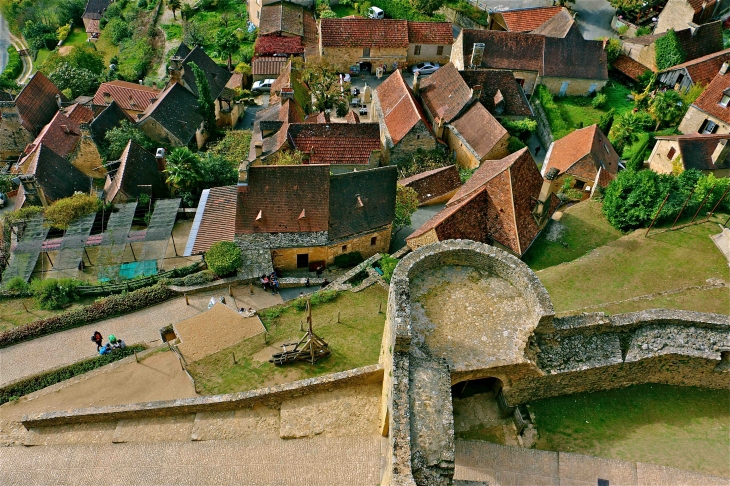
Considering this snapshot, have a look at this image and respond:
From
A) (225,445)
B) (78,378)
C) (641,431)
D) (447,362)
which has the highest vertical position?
(447,362)

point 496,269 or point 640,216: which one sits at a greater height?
point 496,269

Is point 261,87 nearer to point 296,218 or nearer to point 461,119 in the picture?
point 461,119

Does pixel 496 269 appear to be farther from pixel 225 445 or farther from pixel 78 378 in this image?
pixel 78 378

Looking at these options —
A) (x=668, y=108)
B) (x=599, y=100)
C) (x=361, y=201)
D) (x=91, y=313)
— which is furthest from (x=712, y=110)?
(x=91, y=313)

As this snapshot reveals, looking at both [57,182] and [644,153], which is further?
[644,153]

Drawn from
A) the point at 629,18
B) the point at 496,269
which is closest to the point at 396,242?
the point at 496,269

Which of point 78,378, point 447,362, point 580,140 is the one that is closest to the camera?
point 447,362
